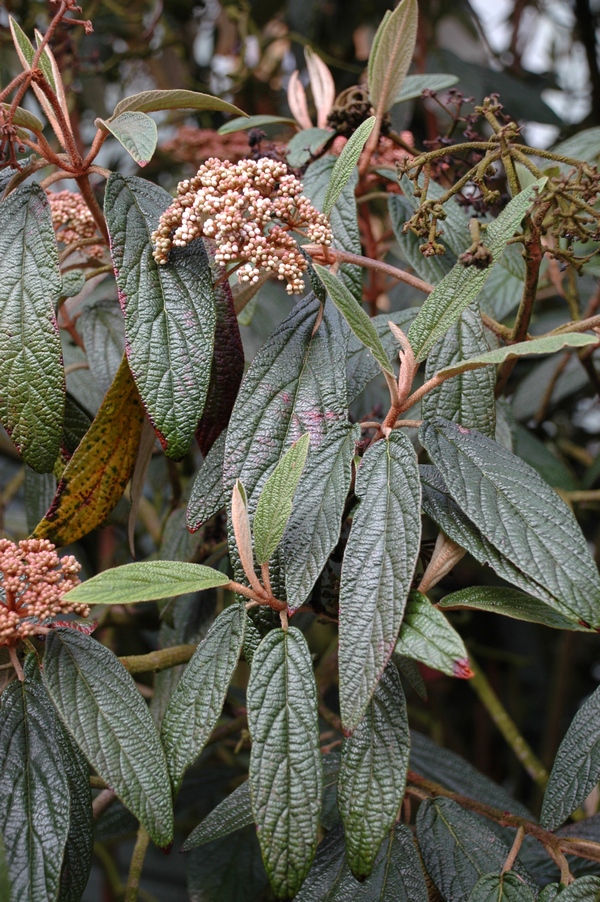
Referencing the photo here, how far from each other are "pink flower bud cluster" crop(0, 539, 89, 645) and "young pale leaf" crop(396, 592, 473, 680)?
0.21 meters

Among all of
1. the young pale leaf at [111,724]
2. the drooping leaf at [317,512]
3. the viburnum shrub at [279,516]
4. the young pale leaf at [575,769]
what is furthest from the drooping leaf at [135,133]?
the young pale leaf at [575,769]

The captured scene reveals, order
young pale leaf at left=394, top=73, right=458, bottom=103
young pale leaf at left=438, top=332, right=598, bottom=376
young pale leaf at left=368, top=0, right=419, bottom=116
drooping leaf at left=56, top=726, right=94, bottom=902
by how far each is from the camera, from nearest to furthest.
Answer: young pale leaf at left=438, top=332, right=598, bottom=376 < drooping leaf at left=56, top=726, right=94, bottom=902 < young pale leaf at left=368, top=0, right=419, bottom=116 < young pale leaf at left=394, top=73, right=458, bottom=103

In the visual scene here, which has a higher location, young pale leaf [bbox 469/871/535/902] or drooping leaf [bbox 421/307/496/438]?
drooping leaf [bbox 421/307/496/438]

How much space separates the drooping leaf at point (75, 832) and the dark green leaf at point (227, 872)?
0.26 m

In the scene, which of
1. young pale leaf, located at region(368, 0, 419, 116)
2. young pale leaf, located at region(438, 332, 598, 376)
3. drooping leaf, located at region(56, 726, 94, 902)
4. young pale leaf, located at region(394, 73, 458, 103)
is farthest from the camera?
young pale leaf, located at region(394, 73, 458, 103)

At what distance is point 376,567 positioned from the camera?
1.42 feet

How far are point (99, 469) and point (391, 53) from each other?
45 centimetres

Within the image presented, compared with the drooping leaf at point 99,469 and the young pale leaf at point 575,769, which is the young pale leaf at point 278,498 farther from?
the young pale leaf at point 575,769

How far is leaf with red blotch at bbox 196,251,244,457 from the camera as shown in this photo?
562mm

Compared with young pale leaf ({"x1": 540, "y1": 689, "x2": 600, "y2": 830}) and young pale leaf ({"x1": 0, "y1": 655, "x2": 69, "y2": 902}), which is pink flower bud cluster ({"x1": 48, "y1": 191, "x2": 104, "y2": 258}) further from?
young pale leaf ({"x1": 540, "y1": 689, "x2": 600, "y2": 830})

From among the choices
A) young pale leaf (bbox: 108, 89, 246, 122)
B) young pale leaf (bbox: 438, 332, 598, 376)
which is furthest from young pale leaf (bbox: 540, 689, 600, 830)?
young pale leaf (bbox: 108, 89, 246, 122)

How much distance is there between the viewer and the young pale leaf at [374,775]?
0.44 m

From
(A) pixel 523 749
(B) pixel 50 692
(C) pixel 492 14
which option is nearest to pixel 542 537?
(B) pixel 50 692

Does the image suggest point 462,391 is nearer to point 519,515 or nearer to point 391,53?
point 519,515
